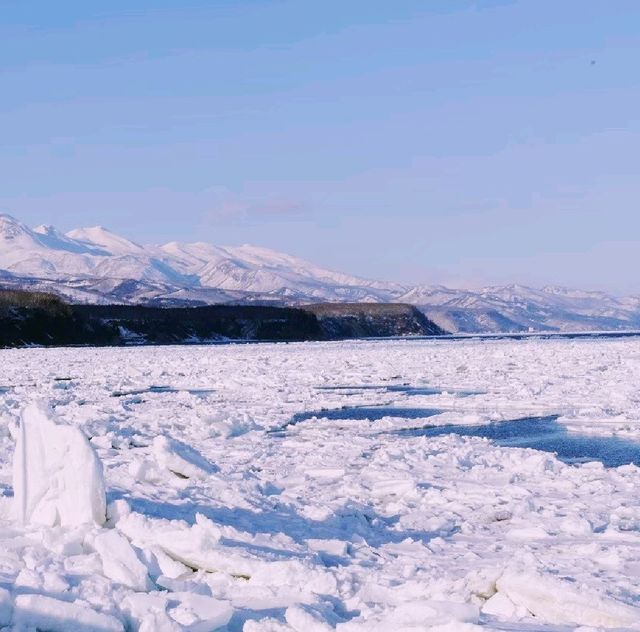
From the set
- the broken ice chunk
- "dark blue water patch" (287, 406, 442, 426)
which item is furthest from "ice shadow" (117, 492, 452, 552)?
"dark blue water patch" (287, 406, 442, 426)

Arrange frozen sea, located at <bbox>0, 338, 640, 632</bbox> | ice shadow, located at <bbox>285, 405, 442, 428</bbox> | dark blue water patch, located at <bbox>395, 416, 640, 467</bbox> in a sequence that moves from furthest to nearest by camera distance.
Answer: ice shadow, located at <bbox>285, 405, 442, 428</bbox> < dark blue water patch, located at <bbox>395, 416, 640, 467</bbox> < frozen sea, located at <bbox>0, 338, 640, 632</bbox>

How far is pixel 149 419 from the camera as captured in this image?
49.2ft

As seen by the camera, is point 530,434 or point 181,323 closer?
point 530,434

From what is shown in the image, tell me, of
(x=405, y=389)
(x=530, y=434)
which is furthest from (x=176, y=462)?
(x=405, y=389)

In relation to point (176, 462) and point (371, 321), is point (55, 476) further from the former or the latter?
point (371, 321)

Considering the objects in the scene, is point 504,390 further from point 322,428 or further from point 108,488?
point 108,488

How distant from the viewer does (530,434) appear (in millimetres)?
13766

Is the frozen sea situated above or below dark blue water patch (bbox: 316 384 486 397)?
above

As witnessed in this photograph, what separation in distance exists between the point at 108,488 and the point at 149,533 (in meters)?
1.71

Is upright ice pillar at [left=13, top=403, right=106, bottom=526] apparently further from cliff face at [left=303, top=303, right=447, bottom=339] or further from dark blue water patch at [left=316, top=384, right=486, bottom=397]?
cliff face at [left=303, top=303, right=447, bottom=339]

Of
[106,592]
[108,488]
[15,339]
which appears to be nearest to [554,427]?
[108,488]

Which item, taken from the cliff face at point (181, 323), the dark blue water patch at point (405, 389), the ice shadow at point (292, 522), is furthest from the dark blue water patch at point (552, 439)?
the cliff face at point (181, 323)

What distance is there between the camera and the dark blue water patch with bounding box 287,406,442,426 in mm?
16078

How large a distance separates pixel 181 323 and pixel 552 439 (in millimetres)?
64096
